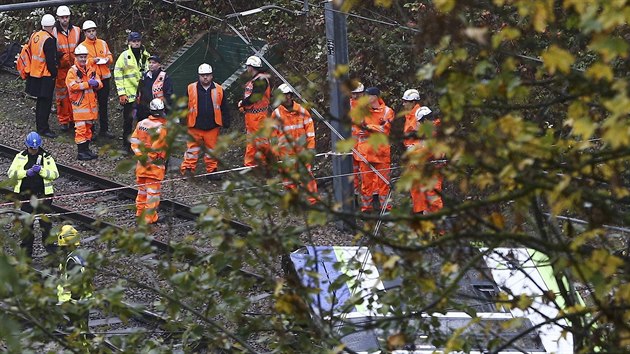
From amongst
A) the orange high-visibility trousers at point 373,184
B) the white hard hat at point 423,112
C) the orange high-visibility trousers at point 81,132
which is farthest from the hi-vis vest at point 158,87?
the white hard hat at point 423,112

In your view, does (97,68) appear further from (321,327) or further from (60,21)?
(321,327)

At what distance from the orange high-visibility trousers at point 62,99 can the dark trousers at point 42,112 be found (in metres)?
0.35

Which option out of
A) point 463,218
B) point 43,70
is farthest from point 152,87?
point 463,218

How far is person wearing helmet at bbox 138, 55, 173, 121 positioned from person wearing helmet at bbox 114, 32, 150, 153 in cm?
55

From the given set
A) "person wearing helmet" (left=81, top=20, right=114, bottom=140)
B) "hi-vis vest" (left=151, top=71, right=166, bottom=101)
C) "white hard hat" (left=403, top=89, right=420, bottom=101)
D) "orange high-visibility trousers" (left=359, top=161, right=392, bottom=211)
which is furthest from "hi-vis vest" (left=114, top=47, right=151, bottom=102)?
"white hard hat" (left=403, top=89, right=420, bottom=101)

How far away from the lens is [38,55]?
1828 cm

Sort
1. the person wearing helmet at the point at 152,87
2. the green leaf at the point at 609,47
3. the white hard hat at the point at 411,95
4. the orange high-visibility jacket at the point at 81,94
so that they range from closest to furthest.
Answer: the green leaf at the point at 609,47 < the white hard hat at the point at 411,95 < the person wearing helmet at the point at 152,87 < the orange high-visibility jacket at the point at 81,94

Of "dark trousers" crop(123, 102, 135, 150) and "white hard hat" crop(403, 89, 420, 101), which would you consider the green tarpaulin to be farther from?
"white hard hat" crop(403, 89, 420, 101)

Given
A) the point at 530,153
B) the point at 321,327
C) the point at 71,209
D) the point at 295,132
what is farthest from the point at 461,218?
the point at 71,209

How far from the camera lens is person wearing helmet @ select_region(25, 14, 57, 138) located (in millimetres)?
18188

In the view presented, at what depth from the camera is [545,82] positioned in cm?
487

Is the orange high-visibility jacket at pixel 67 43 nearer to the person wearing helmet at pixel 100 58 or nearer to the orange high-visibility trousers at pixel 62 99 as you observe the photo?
the person wearing helmet at pixel 100 58

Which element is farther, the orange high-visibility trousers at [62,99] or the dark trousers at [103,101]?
the orange high-visibility trousers at [62,99]

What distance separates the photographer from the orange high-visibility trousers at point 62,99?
62.2ft
